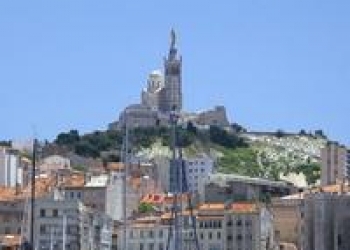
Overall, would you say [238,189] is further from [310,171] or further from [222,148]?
[222,148]

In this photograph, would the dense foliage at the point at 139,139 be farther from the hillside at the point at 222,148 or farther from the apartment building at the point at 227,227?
the apartment building at the point at 227,227

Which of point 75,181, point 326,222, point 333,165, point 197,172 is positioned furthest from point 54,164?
point 326,222

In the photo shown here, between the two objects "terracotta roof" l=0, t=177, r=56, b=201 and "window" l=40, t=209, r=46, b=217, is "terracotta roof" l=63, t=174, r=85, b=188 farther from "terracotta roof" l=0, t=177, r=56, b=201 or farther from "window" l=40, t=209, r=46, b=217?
"window" l=40, t=209, r=46, b=217

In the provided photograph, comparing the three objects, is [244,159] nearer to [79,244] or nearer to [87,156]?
[87,156]

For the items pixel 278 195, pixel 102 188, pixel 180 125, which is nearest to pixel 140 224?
pixel 102 188

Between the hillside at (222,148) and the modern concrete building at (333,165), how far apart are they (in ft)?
37.3

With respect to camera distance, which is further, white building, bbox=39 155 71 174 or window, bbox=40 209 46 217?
white building, bbox=39 155 71 174

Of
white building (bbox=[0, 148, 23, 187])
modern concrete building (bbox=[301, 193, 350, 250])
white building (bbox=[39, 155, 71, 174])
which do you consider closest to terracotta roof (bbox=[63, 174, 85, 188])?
white building (bbox=[39, 155, 71, 174])

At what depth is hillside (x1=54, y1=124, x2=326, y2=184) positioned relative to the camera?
132 meters

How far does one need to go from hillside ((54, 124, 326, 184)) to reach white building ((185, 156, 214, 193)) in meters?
5.26

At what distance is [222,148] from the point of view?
14425 centimetres

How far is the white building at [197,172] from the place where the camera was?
121m

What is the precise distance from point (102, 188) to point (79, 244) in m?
24.7

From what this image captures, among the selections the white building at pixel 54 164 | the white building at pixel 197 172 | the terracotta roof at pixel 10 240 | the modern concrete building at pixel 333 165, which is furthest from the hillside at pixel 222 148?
the terracotta roof at pixel 10 240
